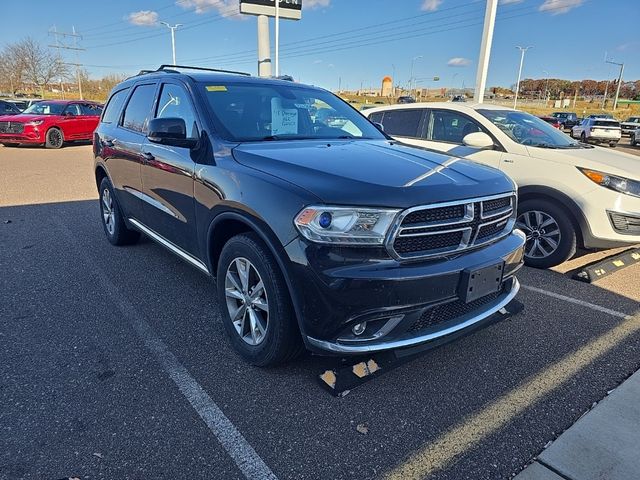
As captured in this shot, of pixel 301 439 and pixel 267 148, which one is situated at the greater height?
pixel 267 148

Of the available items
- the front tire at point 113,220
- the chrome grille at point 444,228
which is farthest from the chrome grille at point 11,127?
the chrome grille at point 444,228

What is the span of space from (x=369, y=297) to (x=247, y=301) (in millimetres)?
959

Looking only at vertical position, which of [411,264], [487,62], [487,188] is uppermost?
[487,62]

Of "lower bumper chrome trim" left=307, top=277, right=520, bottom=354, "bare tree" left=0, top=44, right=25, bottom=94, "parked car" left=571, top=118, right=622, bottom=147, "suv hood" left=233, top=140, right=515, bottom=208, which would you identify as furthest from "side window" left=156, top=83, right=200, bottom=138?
"bare tree" left=0, top=44, right=25, bottom=94

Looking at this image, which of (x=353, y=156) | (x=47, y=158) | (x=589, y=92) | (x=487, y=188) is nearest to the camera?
(x=487, y=188)

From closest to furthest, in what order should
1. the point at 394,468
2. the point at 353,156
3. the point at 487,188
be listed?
the point at 394,468, the point at 487,188, the point at 353,156

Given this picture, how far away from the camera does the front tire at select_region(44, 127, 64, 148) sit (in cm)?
1658

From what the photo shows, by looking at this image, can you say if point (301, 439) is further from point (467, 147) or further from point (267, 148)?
point (467, 147)

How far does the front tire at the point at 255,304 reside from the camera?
2.54 meters

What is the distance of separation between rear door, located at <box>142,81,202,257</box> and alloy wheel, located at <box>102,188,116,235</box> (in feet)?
4.63

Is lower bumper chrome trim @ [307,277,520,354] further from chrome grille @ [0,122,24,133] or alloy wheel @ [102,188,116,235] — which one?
chrome grille @ [0,122,24,133]

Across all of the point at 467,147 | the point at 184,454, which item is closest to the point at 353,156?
the point at 184,454

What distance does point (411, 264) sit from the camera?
2.33 m

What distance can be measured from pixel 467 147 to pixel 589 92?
155 meters
